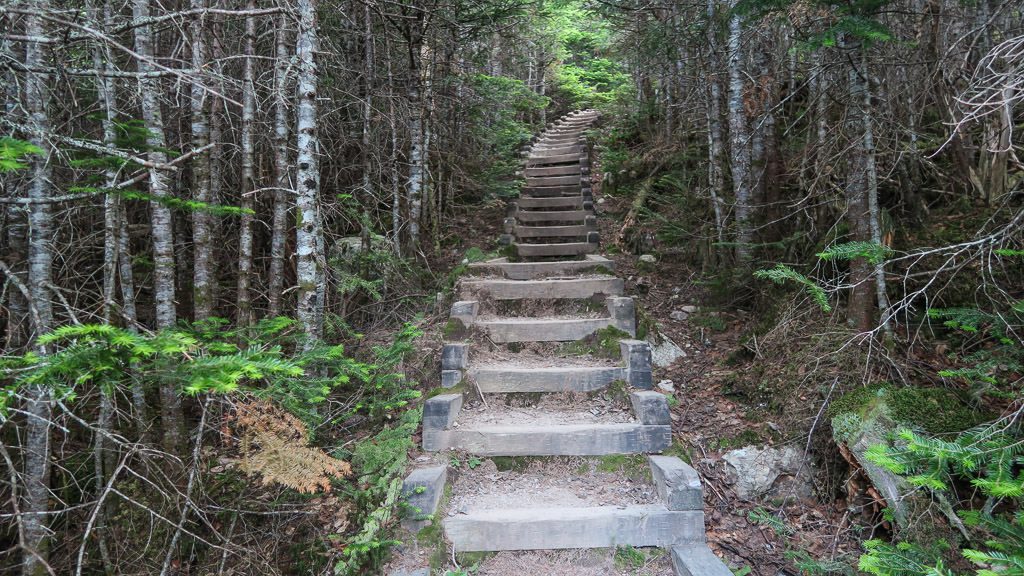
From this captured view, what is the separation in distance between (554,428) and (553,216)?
527 cm

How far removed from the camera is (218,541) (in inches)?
124

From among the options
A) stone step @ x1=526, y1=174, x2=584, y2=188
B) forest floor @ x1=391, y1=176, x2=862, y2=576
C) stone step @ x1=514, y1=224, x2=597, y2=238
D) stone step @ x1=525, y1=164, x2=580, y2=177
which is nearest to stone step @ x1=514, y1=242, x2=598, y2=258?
stone step @ x1=514, y1=224, x2=597, y2=238

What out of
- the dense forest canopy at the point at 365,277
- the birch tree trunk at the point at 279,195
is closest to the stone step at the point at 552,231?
the dense forest canopy at the point at 365,277

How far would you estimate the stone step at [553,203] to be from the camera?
8898mm

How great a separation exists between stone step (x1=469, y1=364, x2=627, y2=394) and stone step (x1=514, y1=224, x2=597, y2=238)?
3930 millimetres

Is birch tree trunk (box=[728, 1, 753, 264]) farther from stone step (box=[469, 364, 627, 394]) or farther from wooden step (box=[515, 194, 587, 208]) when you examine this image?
wooden step (box=[515, 194, 587, 208])

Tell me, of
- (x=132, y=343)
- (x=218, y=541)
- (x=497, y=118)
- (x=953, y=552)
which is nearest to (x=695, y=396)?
(x=953, y=552)

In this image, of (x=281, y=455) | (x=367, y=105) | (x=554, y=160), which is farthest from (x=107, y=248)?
(x=554, y=160)

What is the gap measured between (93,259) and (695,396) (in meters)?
5.77

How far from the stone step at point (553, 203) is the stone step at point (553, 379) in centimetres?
503

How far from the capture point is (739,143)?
16.9 ft

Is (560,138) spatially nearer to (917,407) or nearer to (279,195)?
(279,195)

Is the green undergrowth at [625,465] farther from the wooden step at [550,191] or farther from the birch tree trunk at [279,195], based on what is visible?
the wooden step at [550,191]

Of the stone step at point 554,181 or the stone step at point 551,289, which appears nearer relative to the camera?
the stone step at point 551,289
